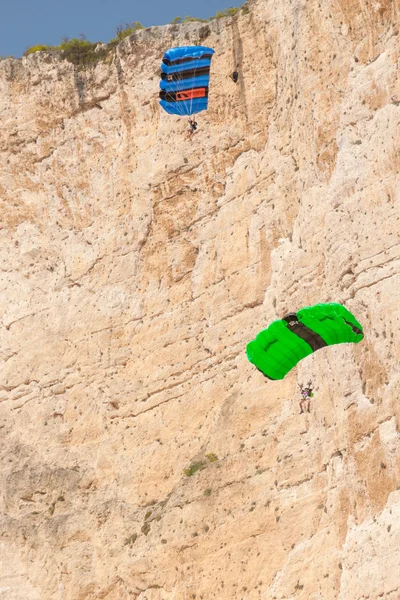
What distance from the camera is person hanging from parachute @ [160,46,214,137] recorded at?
96.8ft

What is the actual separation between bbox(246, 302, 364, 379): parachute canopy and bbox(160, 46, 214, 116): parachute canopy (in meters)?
8.39

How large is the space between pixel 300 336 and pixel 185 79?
8759 mm

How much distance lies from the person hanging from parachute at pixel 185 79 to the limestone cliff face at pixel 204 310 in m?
1.46

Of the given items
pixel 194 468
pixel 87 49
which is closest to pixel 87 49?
pixel 87 49

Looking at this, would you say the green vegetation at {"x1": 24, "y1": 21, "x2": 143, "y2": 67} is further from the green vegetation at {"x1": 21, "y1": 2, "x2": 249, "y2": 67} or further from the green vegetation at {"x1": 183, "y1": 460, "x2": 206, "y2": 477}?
the green vegetation at {"x1": 183, "y1": 460, "x2": 206, "y2": 477}

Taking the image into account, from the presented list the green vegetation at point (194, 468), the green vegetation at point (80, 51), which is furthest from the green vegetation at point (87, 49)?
the green vegetation at point (194, 468)

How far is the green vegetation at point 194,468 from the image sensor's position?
28.2 meters

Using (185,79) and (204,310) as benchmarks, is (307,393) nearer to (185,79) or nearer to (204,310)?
(204,310)

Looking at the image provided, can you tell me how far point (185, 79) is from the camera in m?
29.9

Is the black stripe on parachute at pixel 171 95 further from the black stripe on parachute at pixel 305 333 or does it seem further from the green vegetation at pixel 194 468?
the black stripe on parachute at pixel 305 333

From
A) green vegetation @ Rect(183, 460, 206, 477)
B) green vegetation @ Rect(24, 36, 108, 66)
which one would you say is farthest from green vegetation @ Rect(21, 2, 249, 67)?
green vegetation @ Rect(183, 460, 206, 477)

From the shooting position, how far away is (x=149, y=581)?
27859 millimetres

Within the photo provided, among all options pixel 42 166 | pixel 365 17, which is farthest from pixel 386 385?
pixel 42 166

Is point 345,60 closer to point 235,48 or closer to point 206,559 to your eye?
A: point 235,48
